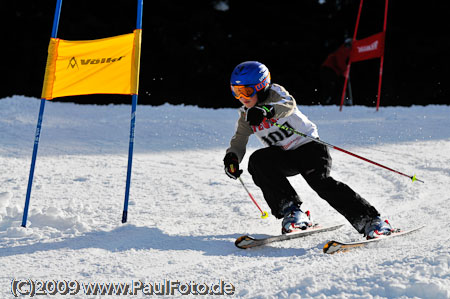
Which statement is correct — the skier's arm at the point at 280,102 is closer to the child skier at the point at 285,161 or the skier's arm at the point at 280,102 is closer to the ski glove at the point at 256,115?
the child skier at the point at 285,161

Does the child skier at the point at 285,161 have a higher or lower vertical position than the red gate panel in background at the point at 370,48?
lower

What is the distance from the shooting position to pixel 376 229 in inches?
113

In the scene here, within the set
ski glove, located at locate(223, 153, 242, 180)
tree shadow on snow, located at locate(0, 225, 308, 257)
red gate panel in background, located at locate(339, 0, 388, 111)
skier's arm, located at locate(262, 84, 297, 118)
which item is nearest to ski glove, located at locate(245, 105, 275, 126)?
skier's arm, located at locate(262, 84, 297, 118)

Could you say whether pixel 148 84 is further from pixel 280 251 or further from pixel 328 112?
pixel 280 251

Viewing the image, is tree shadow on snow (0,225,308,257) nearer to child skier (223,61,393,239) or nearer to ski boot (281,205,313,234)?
ski boot (281,205,313,234)

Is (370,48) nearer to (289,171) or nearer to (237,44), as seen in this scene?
(237,44)

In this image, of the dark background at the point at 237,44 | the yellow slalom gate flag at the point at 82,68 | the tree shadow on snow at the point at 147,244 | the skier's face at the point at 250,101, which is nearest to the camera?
the tree shadow on snow at the point at 147,244

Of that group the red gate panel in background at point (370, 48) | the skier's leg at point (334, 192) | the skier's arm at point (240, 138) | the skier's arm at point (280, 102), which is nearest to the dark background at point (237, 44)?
the red gate panel in background at point (370, 48)

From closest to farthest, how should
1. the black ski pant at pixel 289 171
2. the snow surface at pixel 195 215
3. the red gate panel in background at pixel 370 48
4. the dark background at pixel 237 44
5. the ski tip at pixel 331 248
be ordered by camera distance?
the snow surface at pixel 195 215, the ski tip at pixel 331 248, the black ski pant at pixel 289 171, the red gate panel in background at pixel 370 48, the dark background at pixel 237 44

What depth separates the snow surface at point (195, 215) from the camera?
218 centimetres

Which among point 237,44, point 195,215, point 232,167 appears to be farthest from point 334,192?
point 237,44

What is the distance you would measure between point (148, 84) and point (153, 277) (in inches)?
539

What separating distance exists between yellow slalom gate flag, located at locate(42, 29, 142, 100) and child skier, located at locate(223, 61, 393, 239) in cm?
83

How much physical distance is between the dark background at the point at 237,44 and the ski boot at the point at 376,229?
41.2 feet
